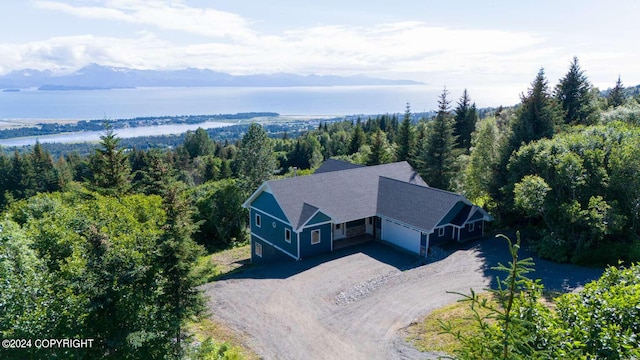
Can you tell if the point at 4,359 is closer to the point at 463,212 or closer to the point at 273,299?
the point at 273,299

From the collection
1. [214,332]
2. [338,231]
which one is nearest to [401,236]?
[338,231]

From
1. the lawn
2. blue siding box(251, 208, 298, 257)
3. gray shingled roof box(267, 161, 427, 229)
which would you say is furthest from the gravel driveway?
gray shingled roof box(267, 161, 427, 229)

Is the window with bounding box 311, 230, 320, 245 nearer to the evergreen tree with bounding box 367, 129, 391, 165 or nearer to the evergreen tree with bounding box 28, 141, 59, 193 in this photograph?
the evergreen tree with bounding box 367, 129, 391, 165

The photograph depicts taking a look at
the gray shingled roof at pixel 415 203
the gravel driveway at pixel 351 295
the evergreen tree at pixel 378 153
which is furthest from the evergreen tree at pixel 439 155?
the gravel driveway at pixel 351 295

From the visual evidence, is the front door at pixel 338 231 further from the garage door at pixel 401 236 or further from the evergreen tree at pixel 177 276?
the evergreen tree at pixel 177 276

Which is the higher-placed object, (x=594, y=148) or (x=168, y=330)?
(x=594, y=148)

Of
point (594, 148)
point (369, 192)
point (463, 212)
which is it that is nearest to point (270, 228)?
point (369, 192)
